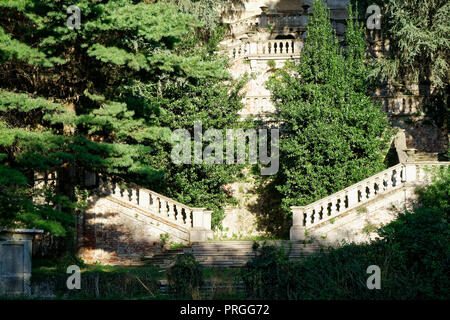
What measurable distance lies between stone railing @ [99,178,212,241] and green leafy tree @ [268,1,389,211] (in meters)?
3.17

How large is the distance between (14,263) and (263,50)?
17.3 m

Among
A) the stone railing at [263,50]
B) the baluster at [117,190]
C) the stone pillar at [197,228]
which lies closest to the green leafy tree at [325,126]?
the stone pillar at [197,228]

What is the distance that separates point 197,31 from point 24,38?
12207mm

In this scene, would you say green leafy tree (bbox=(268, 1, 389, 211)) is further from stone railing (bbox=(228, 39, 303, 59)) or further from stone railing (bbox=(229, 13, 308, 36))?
stone railing (bbox=(229, 13, 308, 36))

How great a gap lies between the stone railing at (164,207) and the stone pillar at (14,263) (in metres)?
5.81

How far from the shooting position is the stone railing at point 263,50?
2862 centimetres

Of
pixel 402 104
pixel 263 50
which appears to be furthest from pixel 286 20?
pixel 402 104

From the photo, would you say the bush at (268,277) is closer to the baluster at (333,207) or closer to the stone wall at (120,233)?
the baluster at (333,207)

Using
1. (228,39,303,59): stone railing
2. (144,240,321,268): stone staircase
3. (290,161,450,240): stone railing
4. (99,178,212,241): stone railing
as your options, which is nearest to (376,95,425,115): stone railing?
(228,39,303,59): stone railing

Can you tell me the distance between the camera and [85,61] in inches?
709

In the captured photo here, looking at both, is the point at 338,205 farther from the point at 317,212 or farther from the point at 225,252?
the point at 225,252

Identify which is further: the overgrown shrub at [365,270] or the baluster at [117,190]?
the baluster at [117,190]
